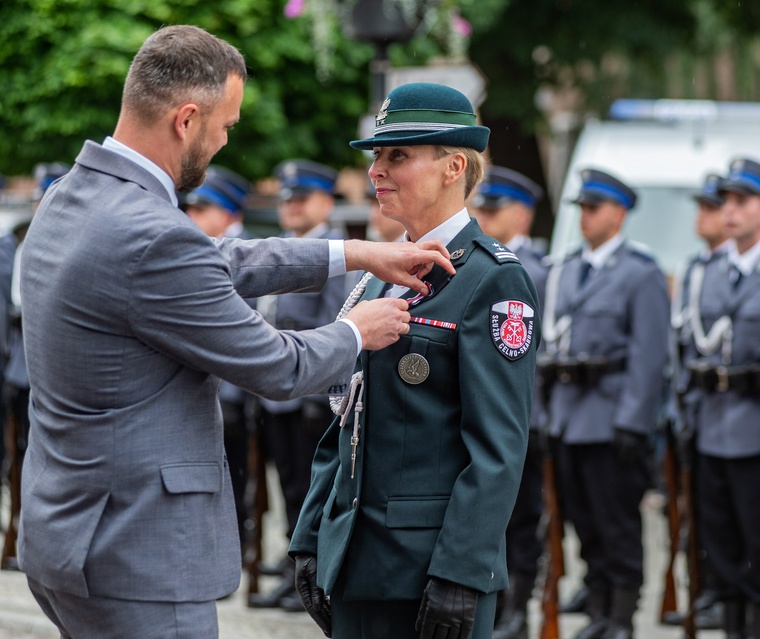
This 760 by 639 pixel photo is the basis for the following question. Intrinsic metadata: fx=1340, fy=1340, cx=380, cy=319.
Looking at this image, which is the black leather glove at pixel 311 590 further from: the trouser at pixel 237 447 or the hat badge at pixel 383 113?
the trouser at pixel 237 447

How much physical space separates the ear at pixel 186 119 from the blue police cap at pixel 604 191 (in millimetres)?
4202

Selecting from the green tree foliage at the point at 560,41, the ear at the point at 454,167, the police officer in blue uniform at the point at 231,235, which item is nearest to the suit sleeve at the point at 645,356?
the police officer in blue uniform at the point at 231,235

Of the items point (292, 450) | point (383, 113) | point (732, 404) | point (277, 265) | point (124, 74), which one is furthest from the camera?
point (124, 74)

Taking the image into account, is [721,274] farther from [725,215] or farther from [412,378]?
[412,378]

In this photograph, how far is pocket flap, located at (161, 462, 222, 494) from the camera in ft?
9.65

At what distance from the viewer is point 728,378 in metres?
6.15

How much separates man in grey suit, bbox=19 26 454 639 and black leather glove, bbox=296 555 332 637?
1.37ft

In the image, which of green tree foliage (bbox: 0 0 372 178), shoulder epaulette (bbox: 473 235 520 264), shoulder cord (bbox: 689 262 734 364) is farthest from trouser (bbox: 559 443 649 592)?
green tree foliage (bbox: 0 0 372 178)

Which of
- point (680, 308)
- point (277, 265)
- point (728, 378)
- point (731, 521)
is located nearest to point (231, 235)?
point (680, 308)

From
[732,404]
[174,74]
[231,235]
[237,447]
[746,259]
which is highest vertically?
[174,74]

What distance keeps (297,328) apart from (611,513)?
6.41 feet

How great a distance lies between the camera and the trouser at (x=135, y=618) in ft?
9.69

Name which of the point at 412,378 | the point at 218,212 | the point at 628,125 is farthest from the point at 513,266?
the point at 628,125

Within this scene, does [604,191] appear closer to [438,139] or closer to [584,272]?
[584,272]
